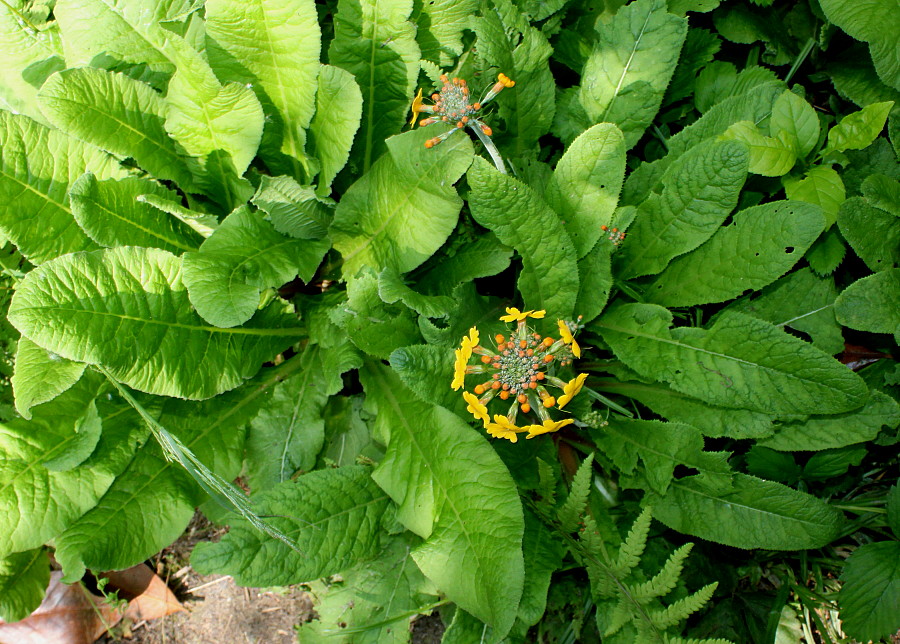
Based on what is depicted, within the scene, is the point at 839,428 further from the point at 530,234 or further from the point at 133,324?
the point at 133,324

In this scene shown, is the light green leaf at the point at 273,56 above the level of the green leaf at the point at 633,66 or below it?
above

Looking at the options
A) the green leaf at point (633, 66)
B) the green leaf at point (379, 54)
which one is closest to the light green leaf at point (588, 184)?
the green leaf at point (633, 66)

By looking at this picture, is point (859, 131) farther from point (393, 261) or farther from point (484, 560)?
point (484, 560)

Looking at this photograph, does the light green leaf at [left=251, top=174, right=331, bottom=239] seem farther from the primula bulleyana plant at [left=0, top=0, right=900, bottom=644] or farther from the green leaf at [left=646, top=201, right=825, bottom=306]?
the green leaf at [left=646, top=201, right=825, bottom=306]

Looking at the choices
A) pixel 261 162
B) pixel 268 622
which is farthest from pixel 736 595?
pixel 261 162

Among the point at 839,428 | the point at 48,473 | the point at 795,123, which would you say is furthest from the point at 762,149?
the point at 48,473

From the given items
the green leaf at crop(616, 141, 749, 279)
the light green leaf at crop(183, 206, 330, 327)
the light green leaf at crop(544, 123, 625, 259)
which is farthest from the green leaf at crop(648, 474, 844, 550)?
the light green leaf at crop(183, 206, 330, 327)

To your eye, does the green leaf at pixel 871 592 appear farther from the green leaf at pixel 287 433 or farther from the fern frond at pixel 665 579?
the green leaf at pixel 287 433
